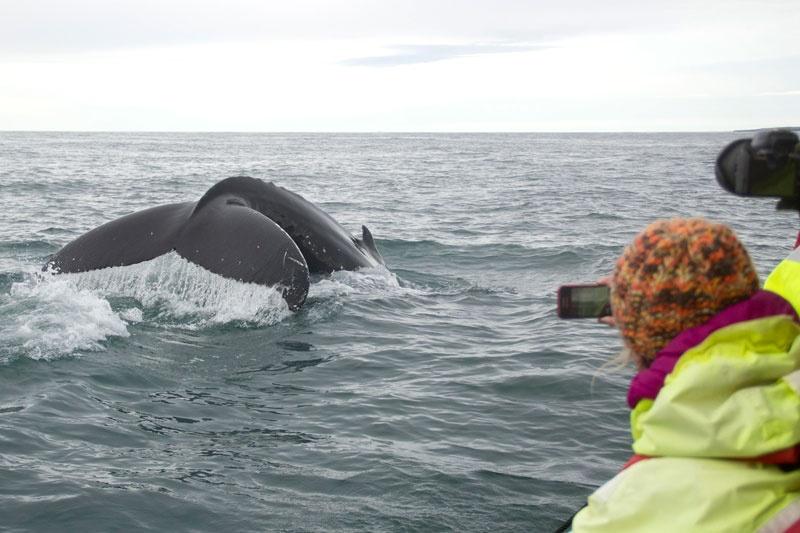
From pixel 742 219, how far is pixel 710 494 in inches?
727

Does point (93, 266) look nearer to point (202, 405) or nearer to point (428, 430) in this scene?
point (202, 405)

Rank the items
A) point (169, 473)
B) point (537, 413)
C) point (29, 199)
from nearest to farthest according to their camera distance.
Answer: point (169, 473) < point (537, 413) < point (29, 199)

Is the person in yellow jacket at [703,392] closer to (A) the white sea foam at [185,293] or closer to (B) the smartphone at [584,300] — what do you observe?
(B) the smartphone at [584,300]

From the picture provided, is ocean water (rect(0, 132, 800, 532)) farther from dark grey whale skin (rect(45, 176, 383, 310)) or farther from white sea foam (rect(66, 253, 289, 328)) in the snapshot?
dark grey whale skin (rect(45, 176, 383, 310))

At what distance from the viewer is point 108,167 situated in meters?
37.3

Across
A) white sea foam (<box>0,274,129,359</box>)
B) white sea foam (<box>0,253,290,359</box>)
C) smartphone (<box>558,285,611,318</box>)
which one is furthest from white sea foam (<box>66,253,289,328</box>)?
smartphone (<box>558,285,611,318</box>)

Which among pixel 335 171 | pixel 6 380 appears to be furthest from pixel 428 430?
pixel 335 171

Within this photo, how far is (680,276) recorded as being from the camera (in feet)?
6.52

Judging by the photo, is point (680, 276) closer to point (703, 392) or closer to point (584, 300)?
point (703, 392)

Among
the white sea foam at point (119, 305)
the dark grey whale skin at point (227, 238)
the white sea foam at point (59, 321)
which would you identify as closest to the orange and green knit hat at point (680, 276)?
the dark grey whale skin at point (227, 238)

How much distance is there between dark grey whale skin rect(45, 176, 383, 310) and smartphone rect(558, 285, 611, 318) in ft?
15.4

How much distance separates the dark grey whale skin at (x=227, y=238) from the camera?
6965 millimetres

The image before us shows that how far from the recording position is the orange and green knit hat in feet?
6.52

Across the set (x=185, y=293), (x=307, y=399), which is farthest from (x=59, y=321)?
(x=307, y=399)
